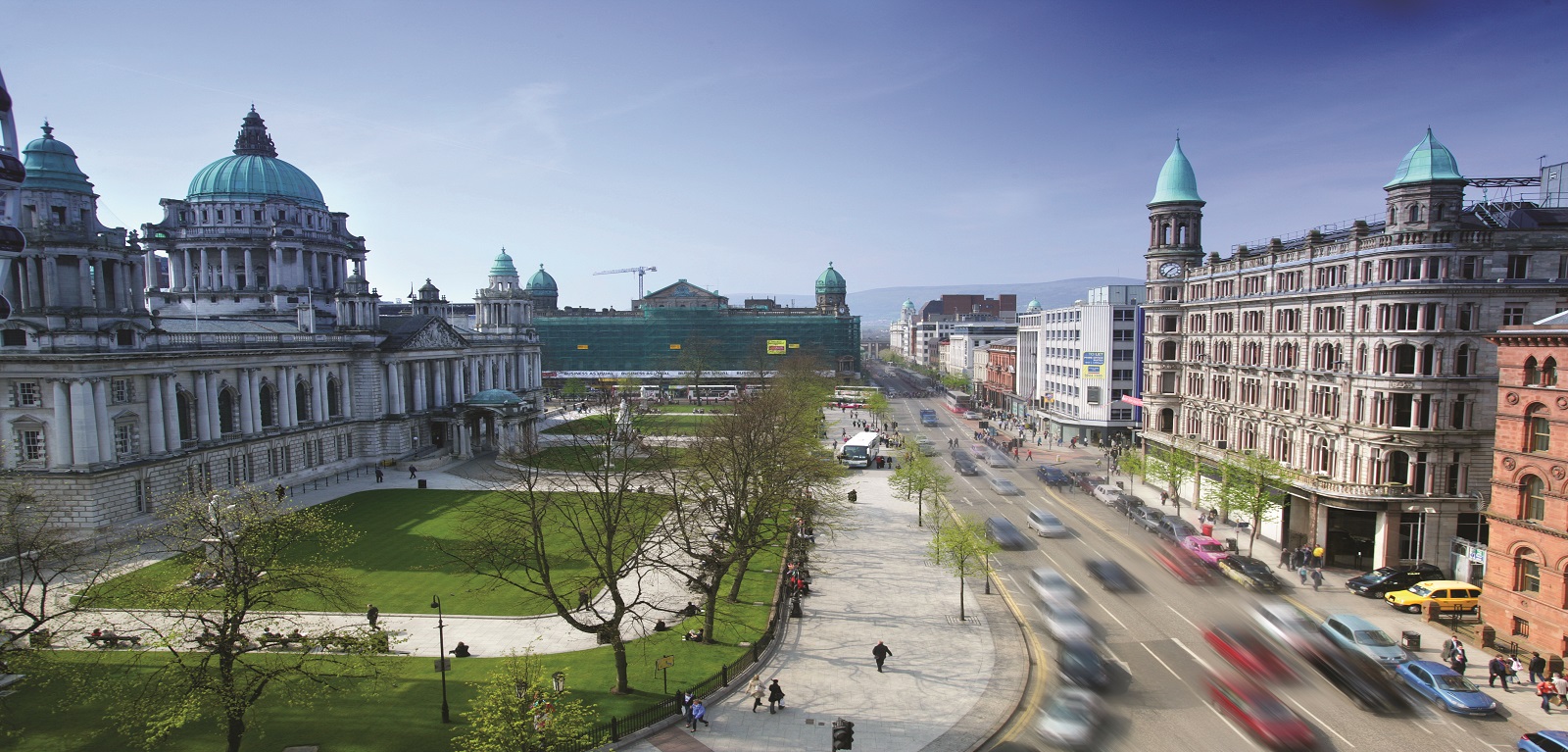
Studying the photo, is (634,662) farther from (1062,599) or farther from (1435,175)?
(1435,175)

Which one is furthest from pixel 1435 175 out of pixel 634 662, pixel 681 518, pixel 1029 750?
pixel 634 662

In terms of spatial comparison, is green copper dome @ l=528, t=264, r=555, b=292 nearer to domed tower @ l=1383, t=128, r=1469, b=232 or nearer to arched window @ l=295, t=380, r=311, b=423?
arched window @ l=295, t=380, r=311, b=423

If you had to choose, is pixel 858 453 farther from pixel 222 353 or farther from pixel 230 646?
pixel 230 646

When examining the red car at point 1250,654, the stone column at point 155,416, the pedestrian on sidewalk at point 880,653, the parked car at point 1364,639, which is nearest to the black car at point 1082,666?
the pedestrian on sidewalk at point 880,653

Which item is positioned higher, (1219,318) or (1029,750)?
(1219,318)

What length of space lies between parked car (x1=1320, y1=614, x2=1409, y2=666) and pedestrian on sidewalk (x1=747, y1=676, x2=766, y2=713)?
66.6 feet

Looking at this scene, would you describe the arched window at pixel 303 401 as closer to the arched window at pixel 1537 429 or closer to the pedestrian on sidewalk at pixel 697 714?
the pedestrian on sidewalk at pixel 697 714

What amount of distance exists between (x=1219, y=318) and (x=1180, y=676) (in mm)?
35569

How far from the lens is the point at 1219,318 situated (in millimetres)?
54969

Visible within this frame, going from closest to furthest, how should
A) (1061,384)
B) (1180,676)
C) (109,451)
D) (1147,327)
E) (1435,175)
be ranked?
(1180,676) → (1435,175) → (109,451) → (1147,327) → (1061,384)

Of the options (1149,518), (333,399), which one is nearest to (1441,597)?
(1149,518)

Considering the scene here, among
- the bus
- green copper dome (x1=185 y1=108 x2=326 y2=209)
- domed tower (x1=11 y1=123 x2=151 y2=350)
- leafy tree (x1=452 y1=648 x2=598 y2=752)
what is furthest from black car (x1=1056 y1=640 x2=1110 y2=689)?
green copper dome (x1=185 y1=108 x2=326 y2=209)

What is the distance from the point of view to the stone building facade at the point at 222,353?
44.6m

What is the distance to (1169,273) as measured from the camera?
6172 cm
